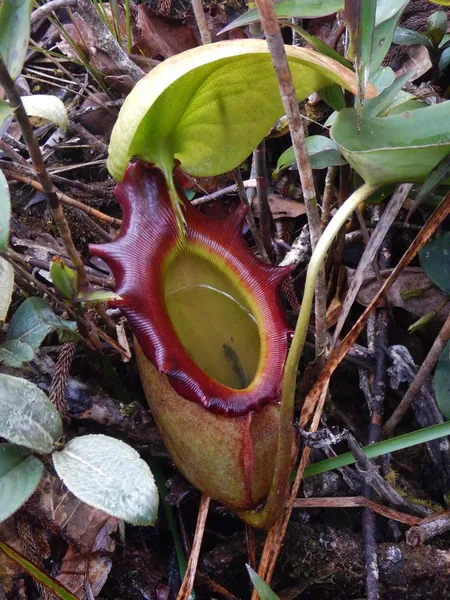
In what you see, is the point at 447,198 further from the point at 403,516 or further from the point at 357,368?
the point at 403,516

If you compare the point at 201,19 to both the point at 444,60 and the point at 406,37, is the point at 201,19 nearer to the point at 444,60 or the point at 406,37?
the point at 406,37

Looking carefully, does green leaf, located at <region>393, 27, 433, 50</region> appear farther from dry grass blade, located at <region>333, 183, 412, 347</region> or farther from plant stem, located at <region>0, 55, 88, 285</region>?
plant stem, located at <region>0, 55, 88, 285</region>

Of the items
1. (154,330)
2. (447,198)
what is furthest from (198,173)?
(447,198)

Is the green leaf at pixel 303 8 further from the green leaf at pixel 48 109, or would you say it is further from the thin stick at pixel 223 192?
the thin stick at pixel 223 192

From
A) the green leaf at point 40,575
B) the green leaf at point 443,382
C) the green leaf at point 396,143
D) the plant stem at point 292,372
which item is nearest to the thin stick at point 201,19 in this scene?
the green leaf at point 396,143

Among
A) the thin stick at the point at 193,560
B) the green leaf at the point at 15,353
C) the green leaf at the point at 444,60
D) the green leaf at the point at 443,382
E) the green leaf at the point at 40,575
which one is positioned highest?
the green leaf at the point at 444,60

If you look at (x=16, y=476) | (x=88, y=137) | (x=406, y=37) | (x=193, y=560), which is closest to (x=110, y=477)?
(x=16, y=476)

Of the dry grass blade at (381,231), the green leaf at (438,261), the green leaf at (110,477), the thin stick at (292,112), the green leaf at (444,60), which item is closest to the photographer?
the thin stick at (292,112)

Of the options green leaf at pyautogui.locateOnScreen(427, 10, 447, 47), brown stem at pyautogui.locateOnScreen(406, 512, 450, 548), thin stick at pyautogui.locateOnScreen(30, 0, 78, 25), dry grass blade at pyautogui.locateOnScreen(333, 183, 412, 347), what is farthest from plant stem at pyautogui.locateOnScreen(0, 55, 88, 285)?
green leaf at pyautogui.locateOnScreen(427, 10, 447, 47)
